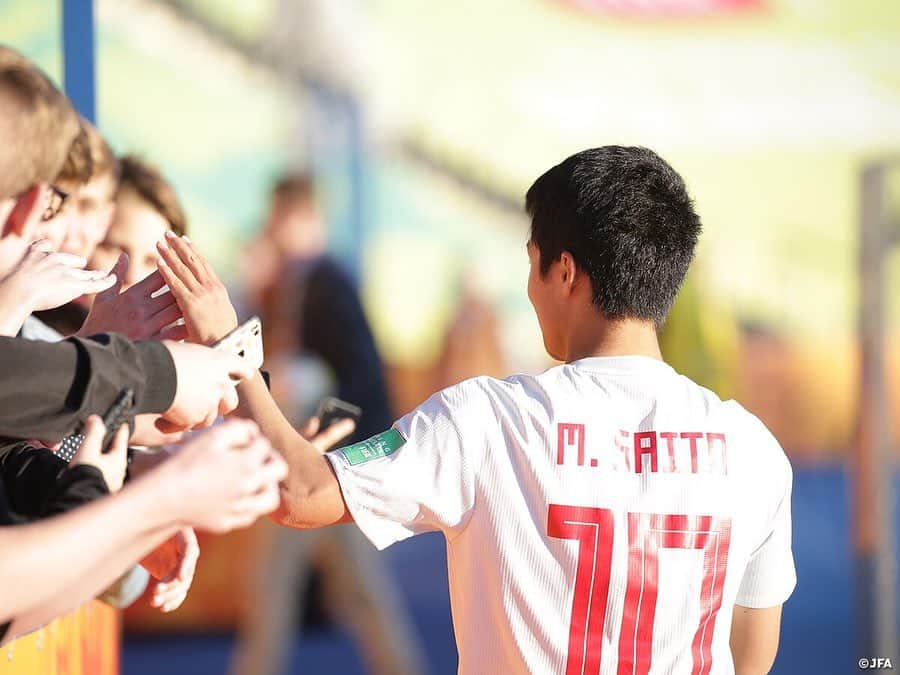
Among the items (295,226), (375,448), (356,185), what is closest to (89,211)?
(375,448)

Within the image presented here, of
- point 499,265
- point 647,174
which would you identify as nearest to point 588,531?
point 647,174

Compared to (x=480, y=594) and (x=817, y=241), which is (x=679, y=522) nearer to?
(x=480, y=594)

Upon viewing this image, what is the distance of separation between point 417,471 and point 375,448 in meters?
0.07

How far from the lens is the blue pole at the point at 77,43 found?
2.21 m

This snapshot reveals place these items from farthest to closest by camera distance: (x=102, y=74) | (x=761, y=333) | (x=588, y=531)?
(x=761, y=333) < (x=102, y=74) < (x=588, y=531)

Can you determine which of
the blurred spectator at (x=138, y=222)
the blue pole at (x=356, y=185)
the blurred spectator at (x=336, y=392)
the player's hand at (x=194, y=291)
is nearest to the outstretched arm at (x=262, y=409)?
the player's hand at (x=194, y=291)

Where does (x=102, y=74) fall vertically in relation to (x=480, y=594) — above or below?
above

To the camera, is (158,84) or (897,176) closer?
(158,84)

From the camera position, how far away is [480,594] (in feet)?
5.09

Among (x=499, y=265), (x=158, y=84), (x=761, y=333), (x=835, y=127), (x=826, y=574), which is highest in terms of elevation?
(x=158, y=84)

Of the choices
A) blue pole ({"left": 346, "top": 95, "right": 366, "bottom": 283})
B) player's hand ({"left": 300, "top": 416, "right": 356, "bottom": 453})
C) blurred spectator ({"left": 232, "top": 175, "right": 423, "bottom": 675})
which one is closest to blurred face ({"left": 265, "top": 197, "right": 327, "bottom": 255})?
blurred spectator ({"left": 232, "top": 175, "right": 423, "bottom": 675})

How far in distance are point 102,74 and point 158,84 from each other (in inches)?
8.9

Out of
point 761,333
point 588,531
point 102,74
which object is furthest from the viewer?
point 761,333

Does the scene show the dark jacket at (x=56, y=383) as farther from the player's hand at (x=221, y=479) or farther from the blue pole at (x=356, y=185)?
the blue pole at (x=356, y=185)
